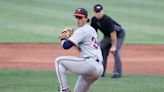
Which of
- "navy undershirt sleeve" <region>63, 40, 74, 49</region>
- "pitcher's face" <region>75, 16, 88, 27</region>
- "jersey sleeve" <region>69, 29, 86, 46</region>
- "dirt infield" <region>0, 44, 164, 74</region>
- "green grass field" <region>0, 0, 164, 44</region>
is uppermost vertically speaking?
"pitcher's face" <region>75, 16, 88, 27</region>

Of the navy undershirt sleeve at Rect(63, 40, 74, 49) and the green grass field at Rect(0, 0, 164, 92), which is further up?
the navy undershirt sleeve at Rect(63, 40, 74, 49)

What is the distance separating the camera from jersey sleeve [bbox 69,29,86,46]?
8.82 m

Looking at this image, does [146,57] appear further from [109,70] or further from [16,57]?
[16,57]

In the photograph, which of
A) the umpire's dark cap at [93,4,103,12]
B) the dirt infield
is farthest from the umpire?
the dirt infield

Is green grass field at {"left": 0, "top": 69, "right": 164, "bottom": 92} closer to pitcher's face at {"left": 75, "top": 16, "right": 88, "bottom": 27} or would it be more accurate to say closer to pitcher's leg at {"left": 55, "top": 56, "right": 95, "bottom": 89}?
pitcher's leg at {"left": 55, "top": 56, "right": 95, "bottom": 89}

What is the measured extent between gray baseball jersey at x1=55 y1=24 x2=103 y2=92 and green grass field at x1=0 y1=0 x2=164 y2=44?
1003 centimetres

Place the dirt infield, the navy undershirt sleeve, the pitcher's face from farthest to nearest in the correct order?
the dirt infield, the pitcher's face, the navy undershirt sleeve

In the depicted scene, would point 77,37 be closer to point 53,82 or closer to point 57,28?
point 53,82

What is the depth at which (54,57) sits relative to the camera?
53.6ft

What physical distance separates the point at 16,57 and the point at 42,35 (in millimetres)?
3995

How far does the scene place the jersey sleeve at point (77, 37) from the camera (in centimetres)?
882

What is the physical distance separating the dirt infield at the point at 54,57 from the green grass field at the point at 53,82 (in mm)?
1152

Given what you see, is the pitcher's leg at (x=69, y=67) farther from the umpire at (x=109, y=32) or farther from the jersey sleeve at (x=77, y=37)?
the umpire at (x=109, y=32)

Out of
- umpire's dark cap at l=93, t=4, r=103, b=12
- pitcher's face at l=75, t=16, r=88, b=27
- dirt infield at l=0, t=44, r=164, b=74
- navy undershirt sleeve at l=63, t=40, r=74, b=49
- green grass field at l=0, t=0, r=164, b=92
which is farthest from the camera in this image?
dirt infield at l=0, t=44, r=164, b=74
